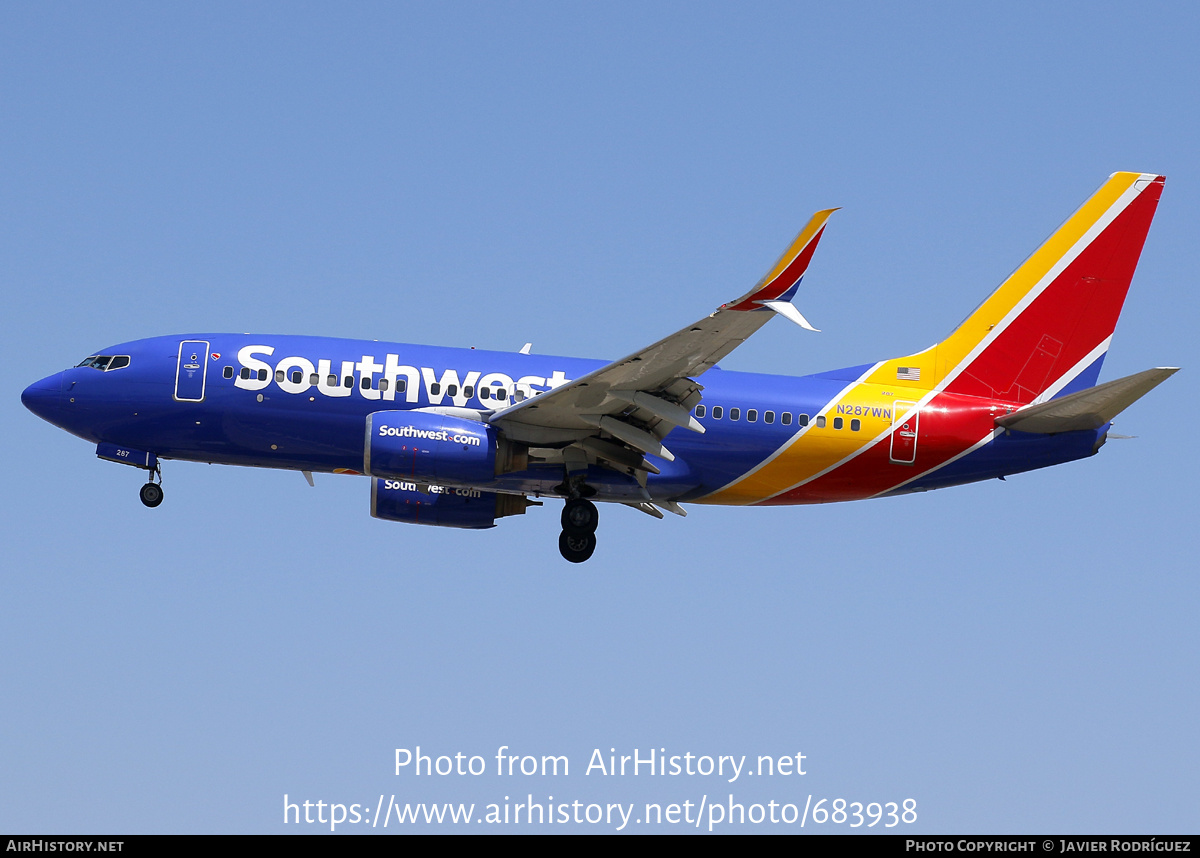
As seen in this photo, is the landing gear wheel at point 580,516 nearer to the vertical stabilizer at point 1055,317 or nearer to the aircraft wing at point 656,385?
the aircraft wing at point 656,385

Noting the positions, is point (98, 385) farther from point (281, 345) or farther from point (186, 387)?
point (281, 345)

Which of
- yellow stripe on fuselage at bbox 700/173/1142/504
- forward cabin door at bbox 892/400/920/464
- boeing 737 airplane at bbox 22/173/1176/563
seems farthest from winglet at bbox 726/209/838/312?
forward cabin door at bbox 892/400/920/464

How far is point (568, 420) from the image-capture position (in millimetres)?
31500

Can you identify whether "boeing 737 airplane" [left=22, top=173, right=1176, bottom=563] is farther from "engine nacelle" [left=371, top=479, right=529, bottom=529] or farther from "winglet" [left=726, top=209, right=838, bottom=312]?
"winglet" [left=726, top=209, right=838, bottom=312]

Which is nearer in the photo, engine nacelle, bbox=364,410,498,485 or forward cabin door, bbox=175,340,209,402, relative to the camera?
engine nacelle, bbox=364,410,498,485

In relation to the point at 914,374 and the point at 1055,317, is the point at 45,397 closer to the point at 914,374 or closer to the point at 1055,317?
the point at 914,374

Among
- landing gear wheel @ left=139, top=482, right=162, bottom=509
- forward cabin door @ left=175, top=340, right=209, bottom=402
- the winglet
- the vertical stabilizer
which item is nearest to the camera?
the winglet

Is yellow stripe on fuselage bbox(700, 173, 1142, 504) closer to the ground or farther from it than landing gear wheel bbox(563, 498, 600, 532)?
farther from it

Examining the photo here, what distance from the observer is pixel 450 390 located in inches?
1278

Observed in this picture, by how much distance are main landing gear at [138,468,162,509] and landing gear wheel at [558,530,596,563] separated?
9.17 m

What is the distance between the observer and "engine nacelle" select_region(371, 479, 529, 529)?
3506 centimetres

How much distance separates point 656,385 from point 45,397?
Result: 46.3ft

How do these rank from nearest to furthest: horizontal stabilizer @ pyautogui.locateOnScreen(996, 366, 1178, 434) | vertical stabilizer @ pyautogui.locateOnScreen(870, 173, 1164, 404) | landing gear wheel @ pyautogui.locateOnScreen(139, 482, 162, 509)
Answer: horizontal stabilizer @ pyautogui.locateOnScreen(996, 366, 1178, 434)
landing gear wheel @ pyautogui.locateOnScreen(139, 482, 162, 509)
vertical stabilizer @ pyautogui.locateOnScreen(870, 173, 1164, 404)

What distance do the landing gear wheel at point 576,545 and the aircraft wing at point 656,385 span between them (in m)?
2.13
